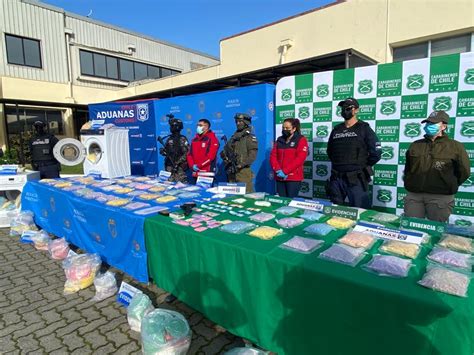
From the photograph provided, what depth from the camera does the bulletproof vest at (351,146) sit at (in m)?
2.92

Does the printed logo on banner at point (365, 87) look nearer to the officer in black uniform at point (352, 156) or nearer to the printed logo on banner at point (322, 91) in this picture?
the printed logo on banner at point (322, 91)

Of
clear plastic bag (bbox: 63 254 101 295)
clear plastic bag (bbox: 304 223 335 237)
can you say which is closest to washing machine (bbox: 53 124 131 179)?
clear plastic bag (bbox: 63 254 101 295)

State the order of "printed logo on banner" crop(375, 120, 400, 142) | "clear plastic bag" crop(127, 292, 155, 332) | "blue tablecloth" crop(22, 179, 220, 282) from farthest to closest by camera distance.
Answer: "printed logo on banner" crop(375, 120, 400, 142)
"blue tablecloth" crop(22, 179, 220, 282)
"clear plastic bag" crop(127, 292, 155, 332)

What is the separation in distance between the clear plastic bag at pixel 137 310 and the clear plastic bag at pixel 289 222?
1118mm

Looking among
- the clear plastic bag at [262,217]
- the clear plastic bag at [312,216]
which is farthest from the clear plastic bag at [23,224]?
the clear plastic bag at [312,216]

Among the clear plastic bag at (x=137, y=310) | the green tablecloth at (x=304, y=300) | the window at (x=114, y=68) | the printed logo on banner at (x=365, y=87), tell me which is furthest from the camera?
the window at (x=114, y=68)

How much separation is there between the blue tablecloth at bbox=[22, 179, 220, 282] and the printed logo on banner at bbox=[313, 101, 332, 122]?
7.78ft

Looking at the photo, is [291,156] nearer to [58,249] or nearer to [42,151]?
[58,249]

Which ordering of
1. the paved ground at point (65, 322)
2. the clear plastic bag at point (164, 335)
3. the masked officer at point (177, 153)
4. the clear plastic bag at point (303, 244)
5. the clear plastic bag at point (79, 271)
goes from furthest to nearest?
the masked officer at point (177, 153), the clear plastic bag at point (79, 271), the paved ground at point (65, 322), the clear plastic bag at point (164, 335), the clear plastic bag at point (303, 244)

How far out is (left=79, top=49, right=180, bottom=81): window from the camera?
15.0 meters

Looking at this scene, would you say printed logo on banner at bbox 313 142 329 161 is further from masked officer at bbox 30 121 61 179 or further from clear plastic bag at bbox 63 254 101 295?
masked officer at bbox 30 121 61 179

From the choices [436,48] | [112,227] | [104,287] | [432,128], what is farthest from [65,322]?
[436,48]

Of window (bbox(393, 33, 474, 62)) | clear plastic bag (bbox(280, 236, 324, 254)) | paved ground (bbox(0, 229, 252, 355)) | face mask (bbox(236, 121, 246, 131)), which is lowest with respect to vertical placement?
paved ground (bbox(0, 229, 252, 355))

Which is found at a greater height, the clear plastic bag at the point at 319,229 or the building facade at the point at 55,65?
the building facade at the point at 55,65
